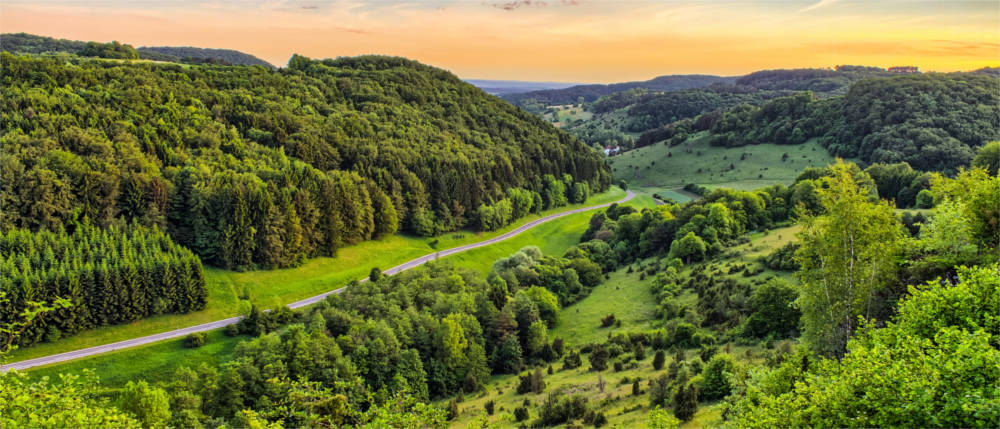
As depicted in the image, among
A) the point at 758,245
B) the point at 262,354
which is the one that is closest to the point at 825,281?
the point at 262,354

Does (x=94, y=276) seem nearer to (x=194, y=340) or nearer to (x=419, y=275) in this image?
(x=194, y=340)

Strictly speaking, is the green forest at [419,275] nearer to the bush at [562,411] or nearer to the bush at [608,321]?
the bush at [562,411]

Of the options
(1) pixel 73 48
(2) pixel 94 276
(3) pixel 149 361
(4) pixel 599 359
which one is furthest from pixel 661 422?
(1) pixel 73 48

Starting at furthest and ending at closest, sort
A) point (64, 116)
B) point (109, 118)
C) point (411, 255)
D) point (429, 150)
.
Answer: point (429, 150) → point (411, 255) → point (109, 118) → point (64, 116)

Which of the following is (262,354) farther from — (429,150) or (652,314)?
(429,150)

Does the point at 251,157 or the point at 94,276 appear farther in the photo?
the point at 251,157

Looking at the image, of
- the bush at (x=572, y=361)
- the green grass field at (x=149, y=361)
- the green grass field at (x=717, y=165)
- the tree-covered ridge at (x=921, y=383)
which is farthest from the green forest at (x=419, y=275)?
the green grass field at (x=717, y=165)

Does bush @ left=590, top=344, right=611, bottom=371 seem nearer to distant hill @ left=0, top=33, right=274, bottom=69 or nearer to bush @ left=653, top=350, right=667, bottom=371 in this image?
bush @ left=653, top=350, right=667, bottom=371

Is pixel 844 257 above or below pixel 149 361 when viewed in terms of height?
above
